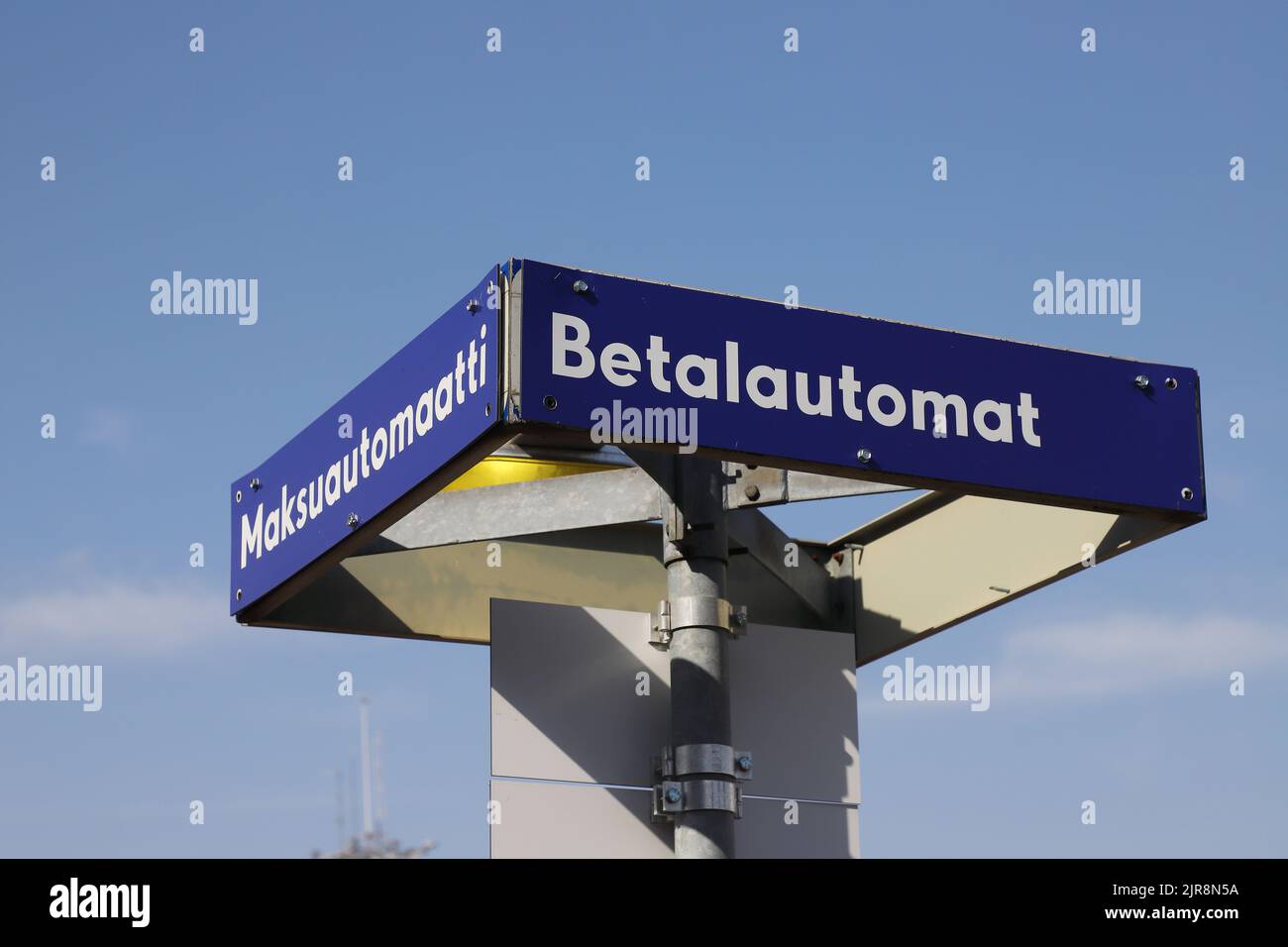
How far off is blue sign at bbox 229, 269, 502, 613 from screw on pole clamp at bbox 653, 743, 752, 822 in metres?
1.42

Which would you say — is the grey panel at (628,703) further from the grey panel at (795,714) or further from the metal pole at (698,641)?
the metal pole at (698,641)

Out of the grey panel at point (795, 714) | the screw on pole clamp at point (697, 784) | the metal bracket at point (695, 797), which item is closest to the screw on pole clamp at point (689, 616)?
the grey panel at point (795, 714)

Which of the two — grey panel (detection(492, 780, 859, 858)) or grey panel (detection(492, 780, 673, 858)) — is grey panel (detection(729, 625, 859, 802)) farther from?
grey panel (detection(492, 780, 673, 858))

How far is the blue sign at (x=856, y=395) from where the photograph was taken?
6438 millimetres

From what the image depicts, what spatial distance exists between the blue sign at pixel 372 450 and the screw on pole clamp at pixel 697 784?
1.42 m

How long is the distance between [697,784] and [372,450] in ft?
5.41

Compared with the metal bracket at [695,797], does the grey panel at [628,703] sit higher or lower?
higher

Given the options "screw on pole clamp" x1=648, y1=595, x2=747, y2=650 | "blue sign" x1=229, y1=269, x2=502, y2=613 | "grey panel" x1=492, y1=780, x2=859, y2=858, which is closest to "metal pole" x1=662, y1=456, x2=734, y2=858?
"screw on pole clamp" x1=648, y1=595, x2=747, y2=650

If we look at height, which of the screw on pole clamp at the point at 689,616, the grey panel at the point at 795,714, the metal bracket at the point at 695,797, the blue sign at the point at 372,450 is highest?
the blue sign at the point at 372,450

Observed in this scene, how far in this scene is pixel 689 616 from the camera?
8023mm

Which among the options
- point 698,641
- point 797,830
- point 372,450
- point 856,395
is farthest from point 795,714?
point 372,450

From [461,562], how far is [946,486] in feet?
8.46

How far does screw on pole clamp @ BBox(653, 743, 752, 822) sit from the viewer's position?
7754 mm

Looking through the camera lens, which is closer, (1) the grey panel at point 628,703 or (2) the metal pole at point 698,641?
(2) the metal pole at point 698,641
